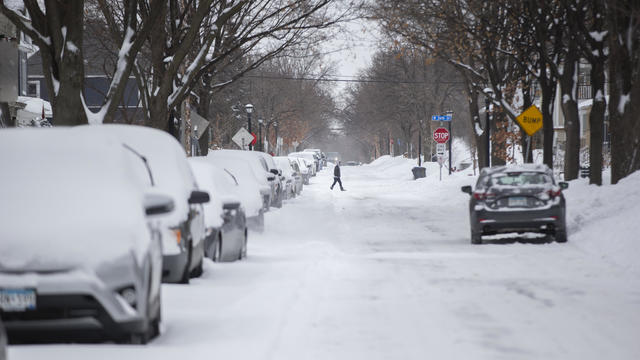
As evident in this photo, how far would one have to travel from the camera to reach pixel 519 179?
1958cm

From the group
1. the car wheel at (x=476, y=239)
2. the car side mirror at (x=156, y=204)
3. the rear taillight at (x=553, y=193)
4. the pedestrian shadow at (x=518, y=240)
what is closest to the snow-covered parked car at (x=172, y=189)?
the car side mirror at (x=156, y=204)

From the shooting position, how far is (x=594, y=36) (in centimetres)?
2773

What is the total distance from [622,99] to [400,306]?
629 inches

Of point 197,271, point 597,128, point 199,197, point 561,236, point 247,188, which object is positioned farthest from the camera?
point 597,128

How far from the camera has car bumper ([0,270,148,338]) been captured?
7.41m

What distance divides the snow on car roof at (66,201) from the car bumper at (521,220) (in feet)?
38.8

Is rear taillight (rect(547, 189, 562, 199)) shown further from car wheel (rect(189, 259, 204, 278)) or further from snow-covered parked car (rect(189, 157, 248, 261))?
car wheel (rect(189, 259, 204, 278))

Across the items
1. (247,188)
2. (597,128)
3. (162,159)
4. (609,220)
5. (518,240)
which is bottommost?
(518,240)

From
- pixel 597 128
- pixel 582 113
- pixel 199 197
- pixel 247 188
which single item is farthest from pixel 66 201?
pixel 582 113

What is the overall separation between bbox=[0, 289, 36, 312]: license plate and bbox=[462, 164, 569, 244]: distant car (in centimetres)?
1289

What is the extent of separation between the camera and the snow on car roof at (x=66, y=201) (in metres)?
7.47

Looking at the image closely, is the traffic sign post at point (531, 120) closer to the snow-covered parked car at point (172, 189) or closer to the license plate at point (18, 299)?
the snow-covered parked car at point (172, 189)

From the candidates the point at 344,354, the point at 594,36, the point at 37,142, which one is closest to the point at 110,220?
the point at 37,142

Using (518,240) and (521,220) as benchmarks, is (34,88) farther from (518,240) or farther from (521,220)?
(521,220)
